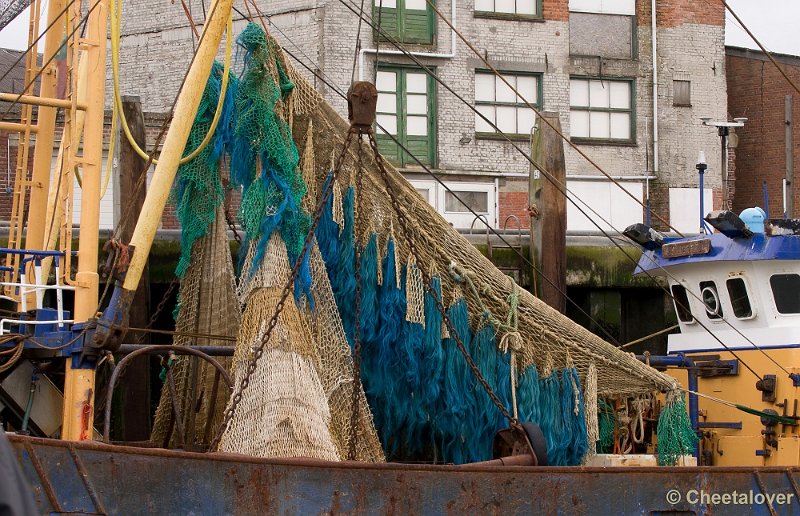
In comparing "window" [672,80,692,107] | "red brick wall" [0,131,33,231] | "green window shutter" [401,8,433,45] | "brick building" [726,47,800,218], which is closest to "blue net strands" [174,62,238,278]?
"red brick wall" [0,131,33,231]

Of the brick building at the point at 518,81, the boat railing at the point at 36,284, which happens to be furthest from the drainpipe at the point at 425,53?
the boat railing at the point at 36,284

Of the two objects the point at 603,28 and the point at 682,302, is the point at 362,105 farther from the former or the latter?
the point at 603,28

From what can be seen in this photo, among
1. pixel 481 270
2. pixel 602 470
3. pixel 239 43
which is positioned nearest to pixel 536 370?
pixel 481 270

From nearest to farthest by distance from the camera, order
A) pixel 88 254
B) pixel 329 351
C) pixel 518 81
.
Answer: pixel 88 254
pixel 329 351
pixel 518 81

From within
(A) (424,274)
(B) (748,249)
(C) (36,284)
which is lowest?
(C) (36,284)

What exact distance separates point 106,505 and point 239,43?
11.4 ft

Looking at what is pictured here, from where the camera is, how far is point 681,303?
32.0 ft

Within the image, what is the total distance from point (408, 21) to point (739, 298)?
12.5 m

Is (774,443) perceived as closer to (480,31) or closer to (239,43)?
(239,43)

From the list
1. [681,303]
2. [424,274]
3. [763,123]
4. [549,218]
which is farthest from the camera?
[763,123]

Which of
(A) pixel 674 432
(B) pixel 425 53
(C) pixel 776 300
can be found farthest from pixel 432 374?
(B) pixel 425 53

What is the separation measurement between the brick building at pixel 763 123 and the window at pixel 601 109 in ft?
9.29

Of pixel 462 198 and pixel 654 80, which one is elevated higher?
pixel 654 80

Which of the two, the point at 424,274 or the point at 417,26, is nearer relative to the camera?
the point at 424,274
